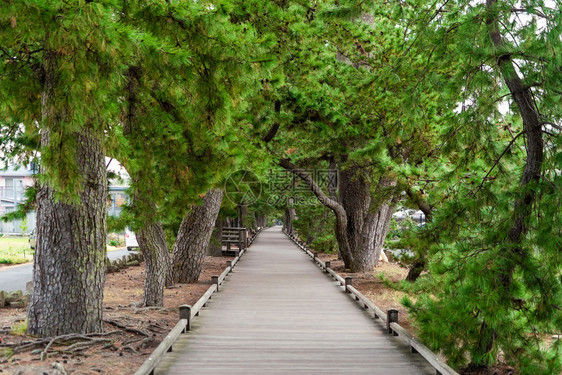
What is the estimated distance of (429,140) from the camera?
10977 mm

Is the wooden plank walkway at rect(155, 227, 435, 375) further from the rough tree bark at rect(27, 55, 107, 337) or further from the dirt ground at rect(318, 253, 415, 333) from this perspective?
the rough tree bark at rect(27, 55, 107, 337)

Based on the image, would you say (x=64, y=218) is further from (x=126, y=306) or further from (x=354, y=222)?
(x=354, y=222)

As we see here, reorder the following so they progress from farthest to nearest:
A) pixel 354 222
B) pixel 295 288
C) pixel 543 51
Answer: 1. pixel 354 222
2. pixel 295 288
3. pixel 543 51

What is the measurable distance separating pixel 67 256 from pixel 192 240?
7.30 metres

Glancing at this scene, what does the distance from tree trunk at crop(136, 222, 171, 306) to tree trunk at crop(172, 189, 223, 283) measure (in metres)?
3.42

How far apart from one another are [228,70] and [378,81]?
1.90 metres

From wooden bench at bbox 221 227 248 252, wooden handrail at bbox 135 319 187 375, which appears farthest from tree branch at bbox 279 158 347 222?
wooden bench at bbox 221 227 248 252

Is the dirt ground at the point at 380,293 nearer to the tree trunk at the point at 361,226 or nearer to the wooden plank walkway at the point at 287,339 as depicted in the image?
the tree trunk at the point at 361,226

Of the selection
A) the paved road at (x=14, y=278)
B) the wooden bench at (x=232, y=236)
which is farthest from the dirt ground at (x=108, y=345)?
the wooden bench at (x=232, y=236)

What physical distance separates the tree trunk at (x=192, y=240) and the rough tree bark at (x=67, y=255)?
277 inches

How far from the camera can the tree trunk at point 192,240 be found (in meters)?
13.2

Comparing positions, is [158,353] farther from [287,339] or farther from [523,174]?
[523,174]

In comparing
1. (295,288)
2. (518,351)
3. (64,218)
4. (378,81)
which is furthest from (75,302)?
(295,288)

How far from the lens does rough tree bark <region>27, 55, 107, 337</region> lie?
5988 mm
